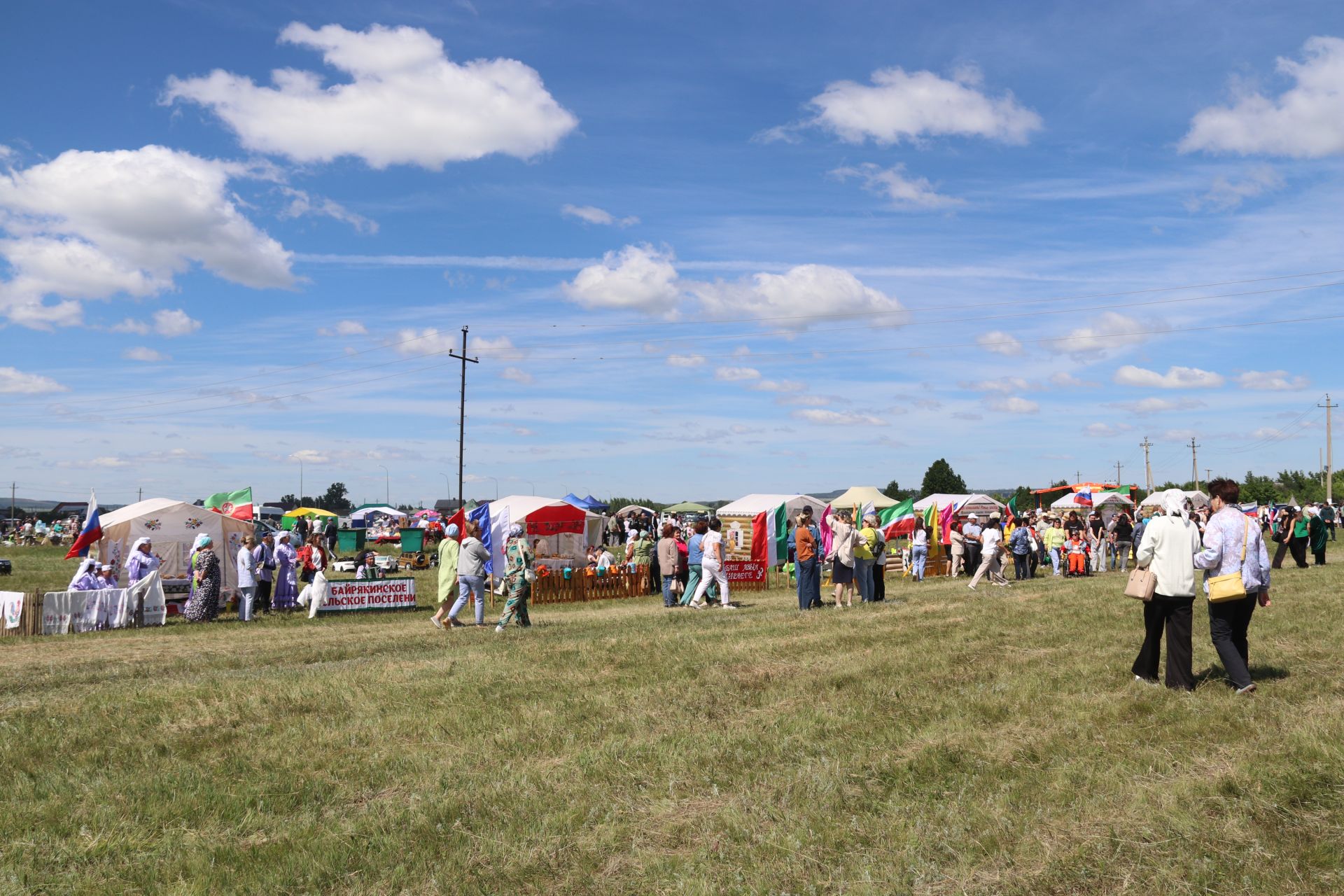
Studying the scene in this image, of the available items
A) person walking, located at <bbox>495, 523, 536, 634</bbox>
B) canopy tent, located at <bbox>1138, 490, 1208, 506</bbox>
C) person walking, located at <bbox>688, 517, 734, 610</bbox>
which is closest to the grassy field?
person walking, located at <bbox>495, 523, 536, 634</bbox>

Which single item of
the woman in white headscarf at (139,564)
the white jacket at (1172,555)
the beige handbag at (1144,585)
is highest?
the white jacket at (1172,555)

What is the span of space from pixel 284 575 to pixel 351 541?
23.5m

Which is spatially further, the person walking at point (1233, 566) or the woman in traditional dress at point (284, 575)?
the woman in traditional dress at point (284, 575)

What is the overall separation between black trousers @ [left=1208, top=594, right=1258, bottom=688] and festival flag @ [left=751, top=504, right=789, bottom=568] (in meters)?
19.4

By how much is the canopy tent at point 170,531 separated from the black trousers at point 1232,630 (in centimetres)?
1862

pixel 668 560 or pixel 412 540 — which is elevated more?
pixel 668 560

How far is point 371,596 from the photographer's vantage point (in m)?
19.9

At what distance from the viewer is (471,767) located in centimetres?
682

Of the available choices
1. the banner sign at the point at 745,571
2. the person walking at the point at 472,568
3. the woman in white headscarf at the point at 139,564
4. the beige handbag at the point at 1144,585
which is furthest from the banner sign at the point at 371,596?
the beige handbag at the point at 1144,585

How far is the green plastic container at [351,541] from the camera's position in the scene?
4319cm

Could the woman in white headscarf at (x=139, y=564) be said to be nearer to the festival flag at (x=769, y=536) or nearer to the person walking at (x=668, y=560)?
the person walking at (x=668, y=560)

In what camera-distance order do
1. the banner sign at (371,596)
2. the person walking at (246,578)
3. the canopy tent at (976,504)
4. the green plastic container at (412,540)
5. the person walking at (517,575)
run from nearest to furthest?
the person walking at (517,575)
the person walking at (246,578)
the banner sign at (371,596)
the canopy tent at (976,504)
the green plastic container at (412,540)

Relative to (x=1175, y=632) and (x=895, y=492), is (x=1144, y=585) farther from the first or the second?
(x=895, y=492)

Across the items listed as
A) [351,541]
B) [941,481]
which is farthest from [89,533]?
[941,481]
